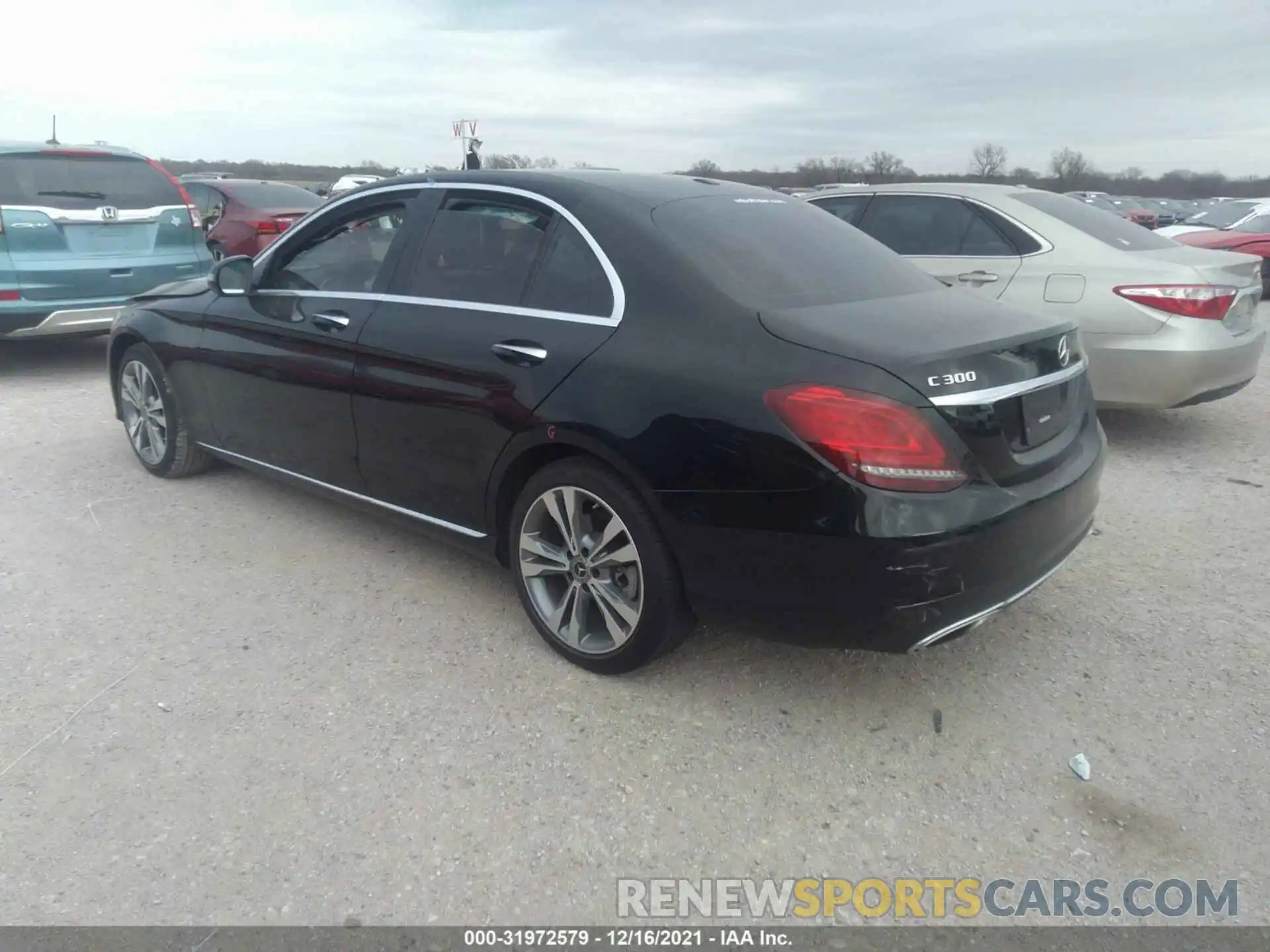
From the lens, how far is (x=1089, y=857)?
2551mm

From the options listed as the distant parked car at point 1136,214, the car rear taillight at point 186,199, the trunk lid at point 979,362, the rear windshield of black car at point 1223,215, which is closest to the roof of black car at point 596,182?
the trunk lid at point 979,362

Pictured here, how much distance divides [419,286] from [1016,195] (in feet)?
14.2

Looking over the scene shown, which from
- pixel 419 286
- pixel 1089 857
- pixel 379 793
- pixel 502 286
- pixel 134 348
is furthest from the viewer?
pixel 134 348

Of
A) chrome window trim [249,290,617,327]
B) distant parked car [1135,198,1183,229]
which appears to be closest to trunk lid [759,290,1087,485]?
chrome window trim [249,290,617,327]

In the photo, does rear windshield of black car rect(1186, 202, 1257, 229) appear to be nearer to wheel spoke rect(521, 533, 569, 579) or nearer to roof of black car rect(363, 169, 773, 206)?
roof of black car rect(363, 169, 773, 206)

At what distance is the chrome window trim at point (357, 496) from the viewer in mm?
3756

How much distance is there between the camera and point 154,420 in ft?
17.6

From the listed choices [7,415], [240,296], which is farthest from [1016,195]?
[7,415]

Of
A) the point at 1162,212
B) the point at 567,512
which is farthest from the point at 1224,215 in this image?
the point at 567,512

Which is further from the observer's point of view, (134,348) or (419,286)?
(134,348)

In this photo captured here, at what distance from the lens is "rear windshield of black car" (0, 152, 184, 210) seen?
24.4ft

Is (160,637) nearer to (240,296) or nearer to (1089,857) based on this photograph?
(240,296)

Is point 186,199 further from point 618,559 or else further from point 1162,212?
point 1162,212
